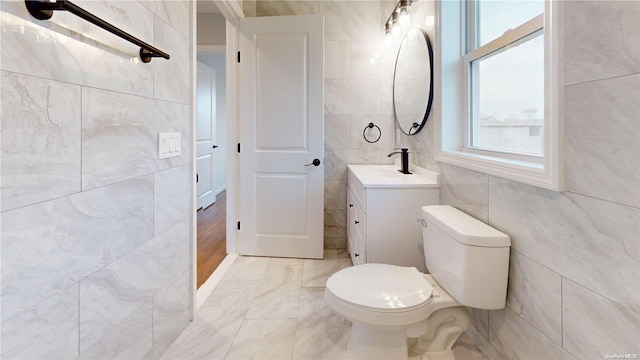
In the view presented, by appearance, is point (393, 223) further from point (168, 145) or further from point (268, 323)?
point (168, 145)

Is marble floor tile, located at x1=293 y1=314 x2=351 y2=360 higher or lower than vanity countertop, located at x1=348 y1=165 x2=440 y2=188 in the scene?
lower

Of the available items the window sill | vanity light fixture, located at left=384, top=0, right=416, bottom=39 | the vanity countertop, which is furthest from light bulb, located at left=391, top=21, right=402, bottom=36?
the window sill

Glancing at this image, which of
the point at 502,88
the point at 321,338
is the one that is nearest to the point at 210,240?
the point at 321,338

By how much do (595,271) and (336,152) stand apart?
2.11m

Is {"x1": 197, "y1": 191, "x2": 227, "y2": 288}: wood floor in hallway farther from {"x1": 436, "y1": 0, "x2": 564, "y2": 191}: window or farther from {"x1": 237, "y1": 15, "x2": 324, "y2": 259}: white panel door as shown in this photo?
{"x1": 436, "y1": 0, "x2": 564, "y2": 191}: window

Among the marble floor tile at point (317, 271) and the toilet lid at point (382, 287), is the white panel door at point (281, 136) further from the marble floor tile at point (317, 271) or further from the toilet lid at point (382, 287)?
the toilet lid at point (382, 287)

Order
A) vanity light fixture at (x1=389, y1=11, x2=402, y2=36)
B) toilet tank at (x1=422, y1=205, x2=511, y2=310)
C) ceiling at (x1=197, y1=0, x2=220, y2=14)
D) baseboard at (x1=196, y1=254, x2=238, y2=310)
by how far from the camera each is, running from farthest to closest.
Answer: ceiling at (x1=197, y1=0, x2=220, y2=14)
vanity light fixture at (x1=389, y1=11, x2=402, y2=36)
baseboard at (x1=196, y1=254, x2=238, y2=310)
toilet tank at (x1=422, y1=205, x2=511, y2=310)

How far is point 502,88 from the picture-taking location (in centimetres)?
145

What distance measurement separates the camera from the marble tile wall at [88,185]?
733 mm

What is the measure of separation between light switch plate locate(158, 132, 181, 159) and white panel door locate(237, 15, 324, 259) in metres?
1.14

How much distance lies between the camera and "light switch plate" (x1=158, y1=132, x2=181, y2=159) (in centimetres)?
134

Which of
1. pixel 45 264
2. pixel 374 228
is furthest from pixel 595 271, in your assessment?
pixel 45 264

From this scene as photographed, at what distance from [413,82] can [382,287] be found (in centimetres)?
159

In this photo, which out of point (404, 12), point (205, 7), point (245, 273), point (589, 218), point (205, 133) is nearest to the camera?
point (589, 218)
